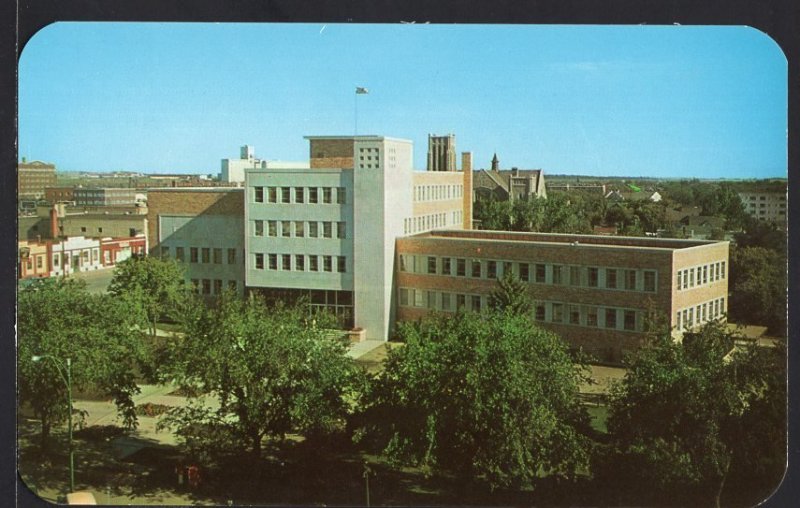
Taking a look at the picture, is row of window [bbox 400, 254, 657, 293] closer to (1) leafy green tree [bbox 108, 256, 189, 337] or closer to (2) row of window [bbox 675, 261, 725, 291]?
(2) row of window [bbox 675, 261, 725, 291]

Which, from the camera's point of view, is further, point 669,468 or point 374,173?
point 374,173

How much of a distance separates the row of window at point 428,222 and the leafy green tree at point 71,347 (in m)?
12.9

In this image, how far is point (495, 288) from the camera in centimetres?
2117

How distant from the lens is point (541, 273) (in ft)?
66.6

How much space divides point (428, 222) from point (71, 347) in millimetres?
15646

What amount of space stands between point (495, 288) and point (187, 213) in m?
11.6

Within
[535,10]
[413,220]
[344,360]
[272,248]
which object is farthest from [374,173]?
[535,10]

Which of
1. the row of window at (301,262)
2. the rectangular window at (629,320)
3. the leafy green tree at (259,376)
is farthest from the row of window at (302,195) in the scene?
the leafy green tree at (259,376)

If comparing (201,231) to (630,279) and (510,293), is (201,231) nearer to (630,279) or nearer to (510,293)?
(510,293)

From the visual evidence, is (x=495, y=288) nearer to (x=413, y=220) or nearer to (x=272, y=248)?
(x=413, y=220)

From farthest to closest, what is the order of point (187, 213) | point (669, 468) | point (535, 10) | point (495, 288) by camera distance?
point (187, 213) < point (495, 288) < point (669, 468) < point (535, 10)

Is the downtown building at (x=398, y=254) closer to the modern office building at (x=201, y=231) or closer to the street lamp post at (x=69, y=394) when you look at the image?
the modern office building at (x=201, y=231)

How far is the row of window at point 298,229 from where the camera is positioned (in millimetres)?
24172

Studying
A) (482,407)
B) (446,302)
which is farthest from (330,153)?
(482,407)
